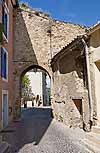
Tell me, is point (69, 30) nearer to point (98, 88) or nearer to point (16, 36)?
point (16, 36)

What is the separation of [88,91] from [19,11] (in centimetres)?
1101

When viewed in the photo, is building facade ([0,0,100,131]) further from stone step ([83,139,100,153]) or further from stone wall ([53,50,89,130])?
stone step ([83,139,100,153])

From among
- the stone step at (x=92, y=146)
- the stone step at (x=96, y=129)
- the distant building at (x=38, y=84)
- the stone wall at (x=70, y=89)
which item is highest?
the distant building at (x=38, y=84)

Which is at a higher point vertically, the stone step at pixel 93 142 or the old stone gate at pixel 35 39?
the old stone gate at pixel 35 39

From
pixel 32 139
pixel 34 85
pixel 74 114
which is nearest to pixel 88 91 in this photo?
pixel 32 139

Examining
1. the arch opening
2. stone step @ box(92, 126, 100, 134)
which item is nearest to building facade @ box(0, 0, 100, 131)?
stone step @ box(92, 126, 100, 134)

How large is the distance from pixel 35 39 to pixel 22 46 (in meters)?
1.08

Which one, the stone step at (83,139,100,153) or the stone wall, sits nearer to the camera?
the stone step at (83,139,100,153)

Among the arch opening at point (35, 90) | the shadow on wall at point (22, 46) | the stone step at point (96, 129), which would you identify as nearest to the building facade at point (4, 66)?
the shadow on wall at point (22, 46)

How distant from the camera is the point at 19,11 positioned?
58.0ft

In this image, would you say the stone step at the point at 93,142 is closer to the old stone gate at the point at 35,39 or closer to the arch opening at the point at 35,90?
the old stone gate at the point at 35,39

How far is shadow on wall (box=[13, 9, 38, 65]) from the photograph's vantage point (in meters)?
17.2

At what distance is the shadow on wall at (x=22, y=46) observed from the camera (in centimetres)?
1725

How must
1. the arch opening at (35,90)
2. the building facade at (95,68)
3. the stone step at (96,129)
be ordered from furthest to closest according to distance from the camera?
the arch opening at (35,90)
the building facade at (95,68)
the stone step at (96,129)
